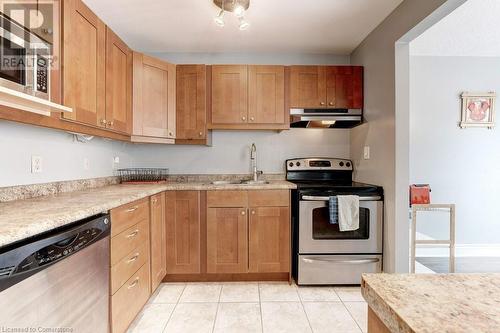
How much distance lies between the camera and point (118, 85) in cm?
225

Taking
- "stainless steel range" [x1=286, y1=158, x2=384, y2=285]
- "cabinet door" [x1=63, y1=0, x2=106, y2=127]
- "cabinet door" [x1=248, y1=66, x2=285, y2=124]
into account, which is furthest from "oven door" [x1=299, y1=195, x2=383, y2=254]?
"cabinet door" [x1=63, y1=0, x2=106, y2=127]

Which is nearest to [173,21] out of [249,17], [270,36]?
[249,17]

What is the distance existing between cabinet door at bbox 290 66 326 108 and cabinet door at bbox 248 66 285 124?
0.38 ft

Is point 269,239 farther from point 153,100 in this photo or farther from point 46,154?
point 46,154

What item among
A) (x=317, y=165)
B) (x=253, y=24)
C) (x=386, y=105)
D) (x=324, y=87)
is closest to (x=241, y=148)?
(x=317, y=165)

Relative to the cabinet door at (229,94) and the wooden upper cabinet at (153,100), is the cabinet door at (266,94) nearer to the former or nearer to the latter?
the cabinet door at (229,94)

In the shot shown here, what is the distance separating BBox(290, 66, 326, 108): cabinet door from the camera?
2.83 m

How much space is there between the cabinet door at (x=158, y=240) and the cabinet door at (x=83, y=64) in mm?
781

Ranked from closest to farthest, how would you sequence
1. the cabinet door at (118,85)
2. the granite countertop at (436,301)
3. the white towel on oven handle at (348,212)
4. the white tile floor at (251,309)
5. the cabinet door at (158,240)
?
the granite countertop at (436,301) → the white tile floor at (251,309) → the cabinet door at (118,85) → the cabinet door at (158,240) → the white towel on oven handle at (348,212)

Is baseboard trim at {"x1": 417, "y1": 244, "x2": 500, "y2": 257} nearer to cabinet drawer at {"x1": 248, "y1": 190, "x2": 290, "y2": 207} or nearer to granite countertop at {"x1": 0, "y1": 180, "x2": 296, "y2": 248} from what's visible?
cabinet drawer at {"x1": 248, "y1": 190, "x2": 290, "y2": 207}

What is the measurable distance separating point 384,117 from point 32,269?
255cm

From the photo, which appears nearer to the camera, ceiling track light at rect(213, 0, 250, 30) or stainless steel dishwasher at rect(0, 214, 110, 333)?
stainless steel dishwasher at rect(0, 214, 110, 333)

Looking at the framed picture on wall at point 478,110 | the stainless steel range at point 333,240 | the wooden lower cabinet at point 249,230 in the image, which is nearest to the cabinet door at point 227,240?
the wooden lower cabinet at point 249,230

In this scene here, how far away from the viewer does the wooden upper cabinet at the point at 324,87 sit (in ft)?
9.27
